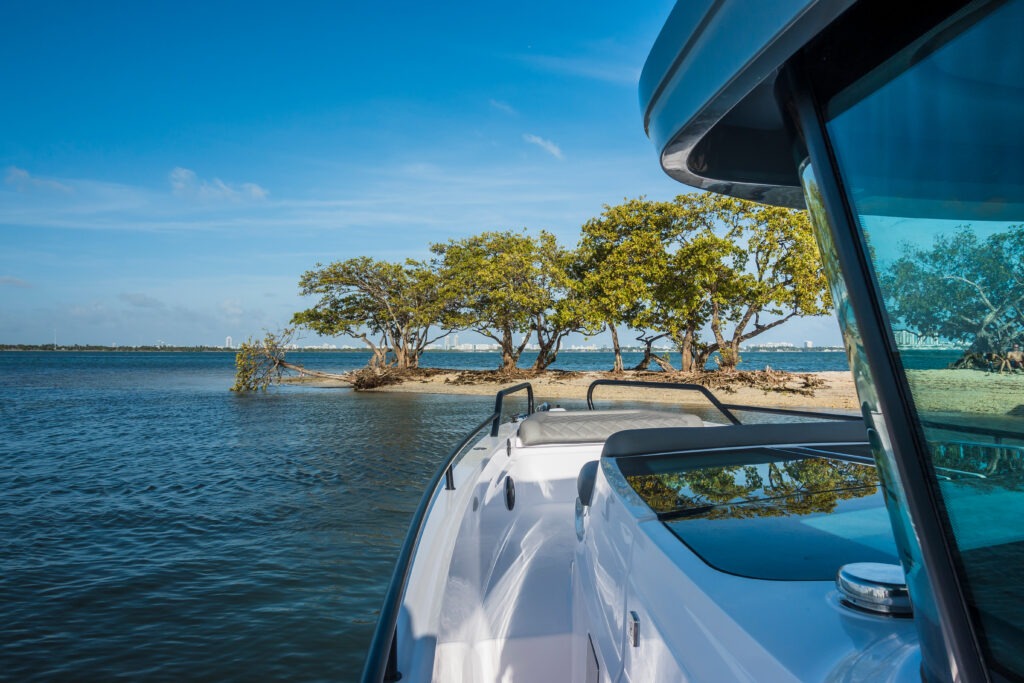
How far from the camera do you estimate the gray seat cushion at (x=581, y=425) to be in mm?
4152

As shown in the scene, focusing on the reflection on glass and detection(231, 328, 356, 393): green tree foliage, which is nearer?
the reflection on glass

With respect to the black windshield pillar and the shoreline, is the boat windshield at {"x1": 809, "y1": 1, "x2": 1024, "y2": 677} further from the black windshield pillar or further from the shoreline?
the shoreline

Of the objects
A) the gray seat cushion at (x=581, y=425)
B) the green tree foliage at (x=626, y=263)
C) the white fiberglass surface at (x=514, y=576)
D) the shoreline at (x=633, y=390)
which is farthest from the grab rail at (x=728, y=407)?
the green tree foliage at (x=626, y=263)

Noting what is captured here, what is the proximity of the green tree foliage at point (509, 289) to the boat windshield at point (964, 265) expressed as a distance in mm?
25756

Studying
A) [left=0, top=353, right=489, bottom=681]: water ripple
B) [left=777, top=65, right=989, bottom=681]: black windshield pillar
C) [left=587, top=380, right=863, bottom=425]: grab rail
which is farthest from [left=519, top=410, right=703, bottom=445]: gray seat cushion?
[left=777, top=65, right=989, bottom=681]: black windshield pillar

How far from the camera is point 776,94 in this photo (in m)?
0.90

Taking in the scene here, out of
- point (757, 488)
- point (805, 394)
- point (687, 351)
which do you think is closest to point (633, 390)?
point (687, 351)

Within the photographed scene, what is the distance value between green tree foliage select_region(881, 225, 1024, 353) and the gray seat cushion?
3393 mm

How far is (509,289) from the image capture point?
2733 centimetres

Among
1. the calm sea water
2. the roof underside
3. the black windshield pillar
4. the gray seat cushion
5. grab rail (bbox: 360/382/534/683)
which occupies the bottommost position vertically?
the calm sea water

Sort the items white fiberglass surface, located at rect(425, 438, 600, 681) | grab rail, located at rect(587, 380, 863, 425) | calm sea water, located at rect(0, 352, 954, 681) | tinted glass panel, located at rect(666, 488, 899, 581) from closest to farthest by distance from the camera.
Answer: tinted glass panel, located at rect(666, 488, 899, 581)
white fiberglass surface, located at rect(425, 438, 600, 681)
grab rail, located at rect(587, 380, 863, 425)
calm sea water, located at rect(0, 352, 954, 681)

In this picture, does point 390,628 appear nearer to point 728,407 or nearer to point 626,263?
point 728,407

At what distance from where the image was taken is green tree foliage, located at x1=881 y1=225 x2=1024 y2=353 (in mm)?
641

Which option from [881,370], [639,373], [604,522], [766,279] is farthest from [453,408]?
[881,370]
